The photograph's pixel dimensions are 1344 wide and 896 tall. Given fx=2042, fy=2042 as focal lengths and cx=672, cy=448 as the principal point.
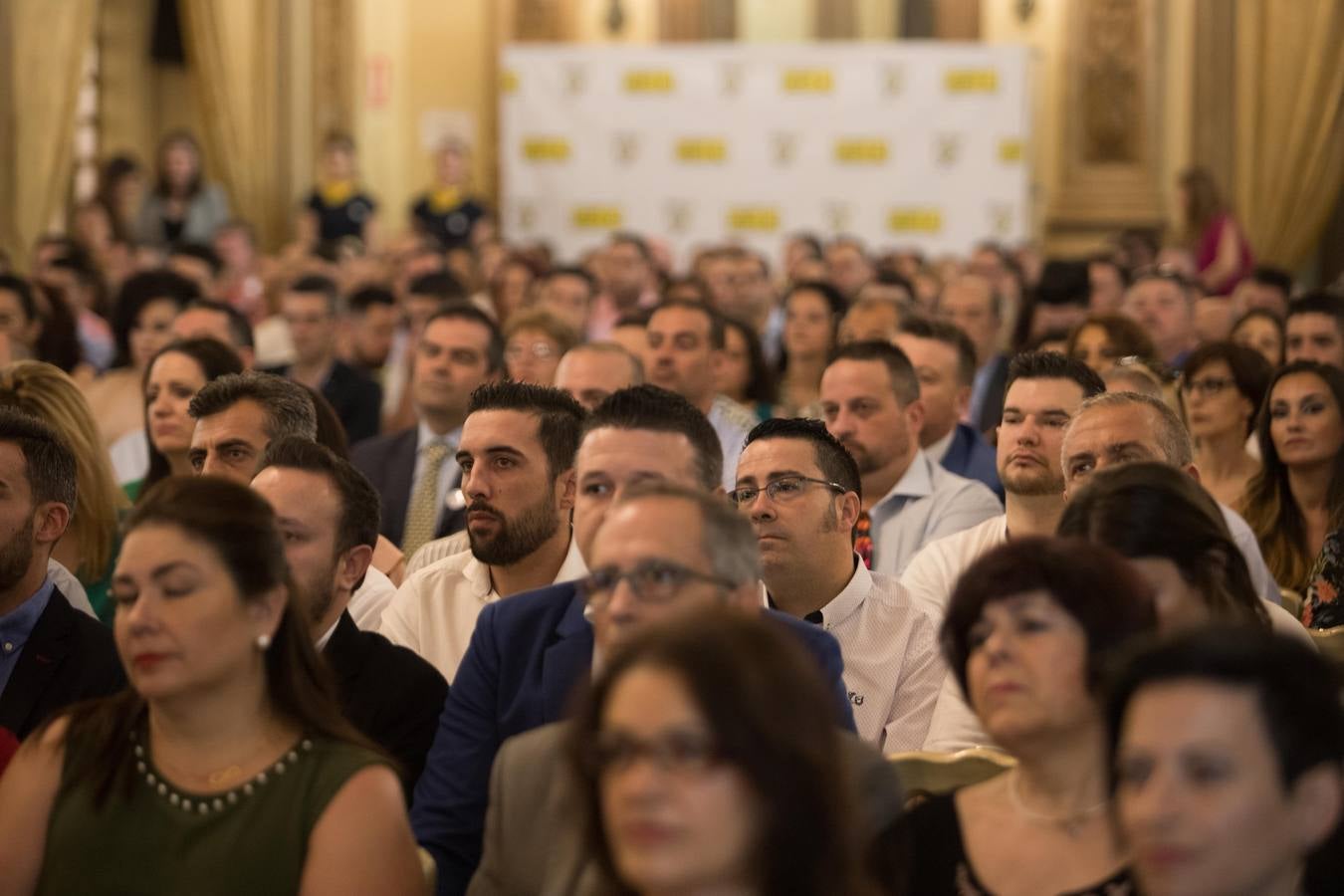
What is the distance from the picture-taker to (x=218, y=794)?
2.68 metres

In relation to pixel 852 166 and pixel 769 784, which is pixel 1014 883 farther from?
pixel 852 166

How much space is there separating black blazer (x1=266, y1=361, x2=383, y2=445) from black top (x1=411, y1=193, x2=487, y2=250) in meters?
5.40

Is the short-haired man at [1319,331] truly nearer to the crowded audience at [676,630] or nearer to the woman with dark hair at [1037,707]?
the crowded audience at [676,630]

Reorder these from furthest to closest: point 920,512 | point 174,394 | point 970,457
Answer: point 970,457 → point 174,394 → point 920,512

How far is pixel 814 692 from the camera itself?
2031mm

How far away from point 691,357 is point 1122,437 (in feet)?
8.35

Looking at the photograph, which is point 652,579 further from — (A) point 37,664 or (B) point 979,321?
(B) point 979,321

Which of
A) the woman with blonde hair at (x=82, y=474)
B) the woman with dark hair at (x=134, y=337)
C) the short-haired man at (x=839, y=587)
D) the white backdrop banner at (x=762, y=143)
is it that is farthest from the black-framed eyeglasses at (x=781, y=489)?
the white backdrop banner at (x=762, y=143)

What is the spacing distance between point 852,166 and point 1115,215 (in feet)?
6.56

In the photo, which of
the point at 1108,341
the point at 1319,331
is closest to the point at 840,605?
the point at 1108,341

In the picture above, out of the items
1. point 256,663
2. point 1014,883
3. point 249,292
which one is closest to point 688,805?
point 1014,883

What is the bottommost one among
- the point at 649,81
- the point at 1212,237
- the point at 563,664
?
the point at 563,664

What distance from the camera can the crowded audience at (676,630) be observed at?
2098mm

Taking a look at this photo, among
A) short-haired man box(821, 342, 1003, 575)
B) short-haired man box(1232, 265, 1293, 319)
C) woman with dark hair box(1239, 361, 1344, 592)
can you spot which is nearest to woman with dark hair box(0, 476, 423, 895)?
short-haired man box(821, 342, 1003, 575)
